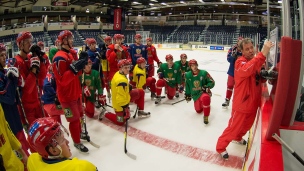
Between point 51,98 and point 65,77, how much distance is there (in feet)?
2.64

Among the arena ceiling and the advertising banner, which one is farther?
the advertising banner

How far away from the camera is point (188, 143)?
137 inches

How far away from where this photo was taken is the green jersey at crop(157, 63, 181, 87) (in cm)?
550

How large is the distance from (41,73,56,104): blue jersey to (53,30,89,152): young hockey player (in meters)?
0.47

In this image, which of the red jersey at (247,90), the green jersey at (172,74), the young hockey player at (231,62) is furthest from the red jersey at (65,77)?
the young hockey player at (231,62)

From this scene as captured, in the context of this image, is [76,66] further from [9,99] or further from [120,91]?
[120,91]

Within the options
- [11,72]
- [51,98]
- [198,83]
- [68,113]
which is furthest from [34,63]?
[198,83]

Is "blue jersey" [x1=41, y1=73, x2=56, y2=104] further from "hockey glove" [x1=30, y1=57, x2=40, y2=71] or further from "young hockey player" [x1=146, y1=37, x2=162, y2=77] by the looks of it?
Result: "young hockey player" [x1=146, y1=37, x2=162, y2=77]

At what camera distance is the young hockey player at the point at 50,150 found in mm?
1184

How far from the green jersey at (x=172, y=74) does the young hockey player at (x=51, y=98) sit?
2.64 metres

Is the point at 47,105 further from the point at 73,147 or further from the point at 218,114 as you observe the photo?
the point at 218,114

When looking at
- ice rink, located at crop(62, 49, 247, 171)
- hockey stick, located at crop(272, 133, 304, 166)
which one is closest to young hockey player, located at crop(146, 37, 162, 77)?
ice rink, located at crop(62, 49, 247, 171)

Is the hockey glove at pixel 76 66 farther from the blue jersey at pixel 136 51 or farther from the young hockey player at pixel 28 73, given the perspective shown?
the blue jersey at pixel 136 51

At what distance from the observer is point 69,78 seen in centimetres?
294
